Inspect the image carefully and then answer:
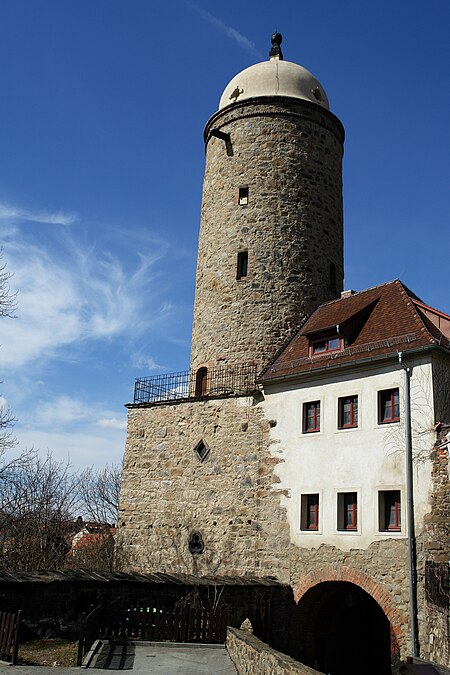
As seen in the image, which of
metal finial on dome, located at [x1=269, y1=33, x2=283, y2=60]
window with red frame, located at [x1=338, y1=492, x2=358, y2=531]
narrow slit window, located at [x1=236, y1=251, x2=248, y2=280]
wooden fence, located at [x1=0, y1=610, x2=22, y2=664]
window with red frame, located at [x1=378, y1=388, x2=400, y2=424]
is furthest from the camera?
metal finial on dome, located at [x1=269, y1=33, x2=283, y2=60]

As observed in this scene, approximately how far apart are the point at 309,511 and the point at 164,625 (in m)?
5.04

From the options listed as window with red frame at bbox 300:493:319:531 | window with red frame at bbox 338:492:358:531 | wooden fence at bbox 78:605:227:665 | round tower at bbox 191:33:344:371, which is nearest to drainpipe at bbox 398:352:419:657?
window with red frame at bbox 338:492:358:531

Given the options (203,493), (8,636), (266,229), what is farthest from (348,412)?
(8,636)

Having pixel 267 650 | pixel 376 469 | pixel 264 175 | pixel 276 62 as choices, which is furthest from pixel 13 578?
pixel 276 62

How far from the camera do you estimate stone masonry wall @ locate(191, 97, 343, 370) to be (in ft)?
69.1

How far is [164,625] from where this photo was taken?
1279cm

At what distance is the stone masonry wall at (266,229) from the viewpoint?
21047mm

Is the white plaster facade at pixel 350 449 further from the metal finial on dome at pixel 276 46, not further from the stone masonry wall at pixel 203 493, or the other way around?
the metal finial on dome at pixel 276 46

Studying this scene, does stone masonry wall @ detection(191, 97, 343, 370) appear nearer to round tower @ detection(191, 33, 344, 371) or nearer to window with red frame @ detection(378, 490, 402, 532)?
round tower @ detection(191, 33, 344, 371)

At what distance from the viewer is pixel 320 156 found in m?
23.2

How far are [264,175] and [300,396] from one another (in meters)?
8.67

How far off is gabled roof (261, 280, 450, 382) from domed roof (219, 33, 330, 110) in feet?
27.1

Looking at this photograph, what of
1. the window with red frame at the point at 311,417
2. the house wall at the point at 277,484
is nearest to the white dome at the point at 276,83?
the house wall at the point at 277,484

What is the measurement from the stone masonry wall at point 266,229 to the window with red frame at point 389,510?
676 cm
